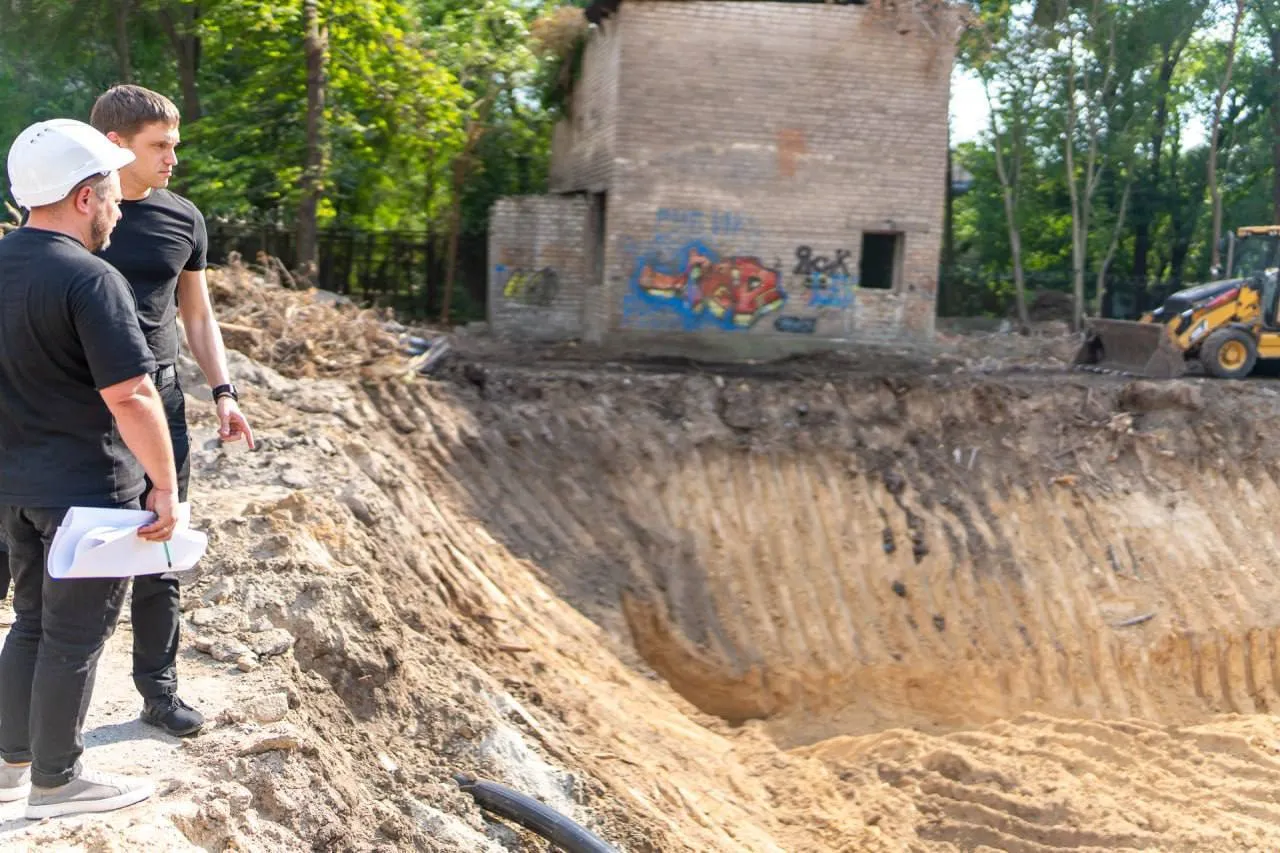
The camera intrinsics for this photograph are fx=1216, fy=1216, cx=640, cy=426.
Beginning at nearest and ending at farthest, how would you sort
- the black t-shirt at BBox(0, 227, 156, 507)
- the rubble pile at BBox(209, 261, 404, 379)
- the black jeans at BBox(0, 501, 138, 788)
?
the black t-shirt at BBox(0, 227, 156, 507) → the black jeans at BBox(0, 501, 138, 788) → the rubble pile at BBox(209, 261, 404, 379)

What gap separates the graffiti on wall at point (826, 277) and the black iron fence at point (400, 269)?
243 inches

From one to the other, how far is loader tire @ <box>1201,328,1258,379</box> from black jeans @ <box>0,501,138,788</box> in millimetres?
15249

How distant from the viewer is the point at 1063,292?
84.7 ft

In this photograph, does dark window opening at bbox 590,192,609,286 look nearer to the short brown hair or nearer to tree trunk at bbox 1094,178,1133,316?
tree trunk at bbox 1094,178,1133,316

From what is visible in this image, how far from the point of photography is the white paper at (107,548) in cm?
337

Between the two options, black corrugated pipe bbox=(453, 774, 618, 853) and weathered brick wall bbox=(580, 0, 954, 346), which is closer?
black corrugated pipe bbox=(453, 774, 618, 853)

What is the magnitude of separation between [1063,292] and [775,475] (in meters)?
15.7

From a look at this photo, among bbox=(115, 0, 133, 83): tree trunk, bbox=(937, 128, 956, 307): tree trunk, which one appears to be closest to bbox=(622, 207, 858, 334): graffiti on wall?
bbox=(115, 0, 133, 83): tree trunk

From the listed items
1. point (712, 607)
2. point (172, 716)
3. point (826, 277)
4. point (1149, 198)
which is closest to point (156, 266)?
point (172, 716)

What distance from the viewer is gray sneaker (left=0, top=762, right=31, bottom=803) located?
12.2 feet

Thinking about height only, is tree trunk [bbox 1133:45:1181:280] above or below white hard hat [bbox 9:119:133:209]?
above

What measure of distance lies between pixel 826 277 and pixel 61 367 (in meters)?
14.7

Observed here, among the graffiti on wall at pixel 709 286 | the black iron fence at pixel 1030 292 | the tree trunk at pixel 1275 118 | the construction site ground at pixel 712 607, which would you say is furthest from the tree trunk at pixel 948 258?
the construction site ground at pixel 712 607

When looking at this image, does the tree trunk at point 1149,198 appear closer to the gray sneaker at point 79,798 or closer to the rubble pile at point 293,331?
the rubble pile at point 293,331
